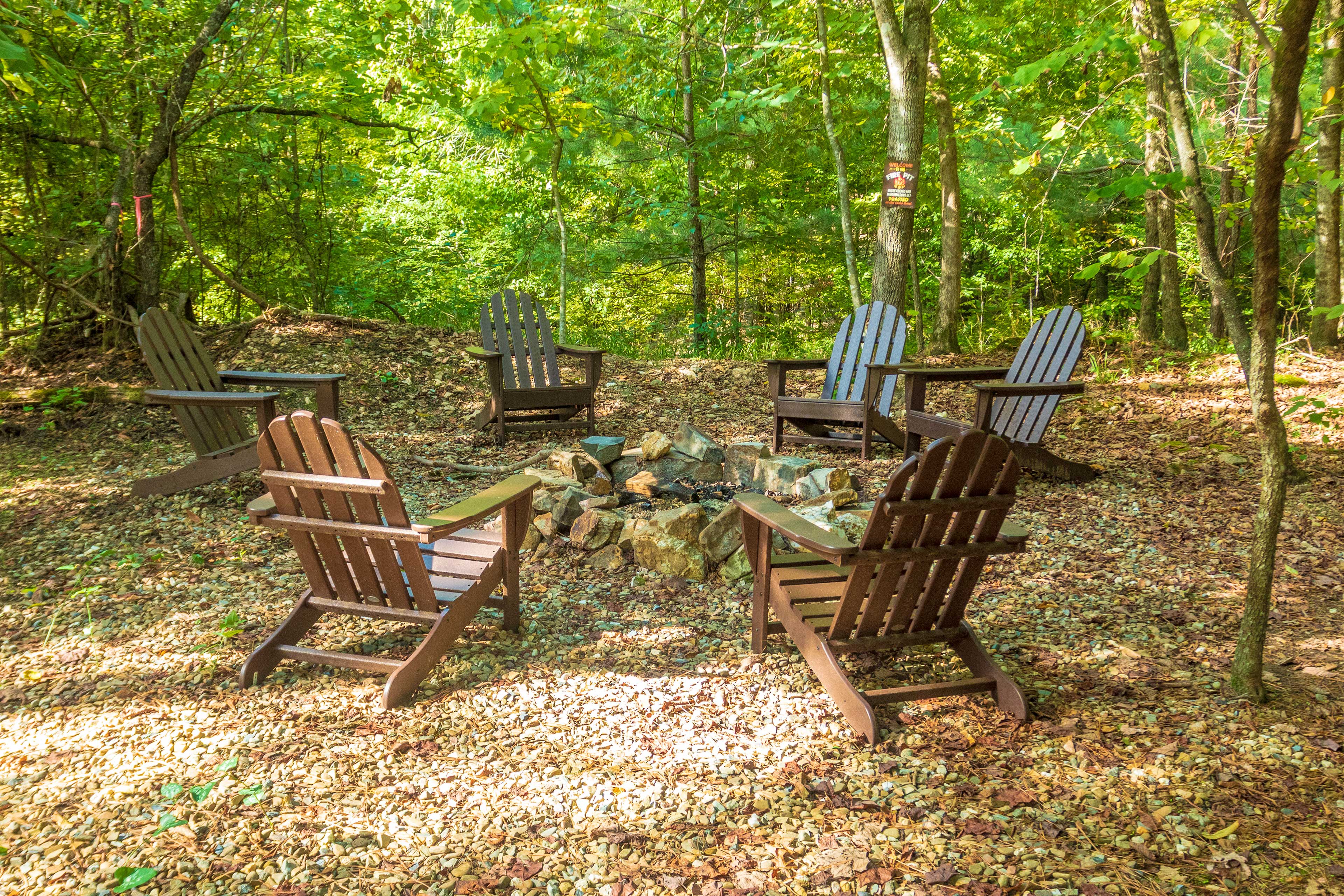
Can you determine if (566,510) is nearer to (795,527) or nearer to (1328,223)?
(795,527)

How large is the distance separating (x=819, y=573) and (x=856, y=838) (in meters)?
1.01

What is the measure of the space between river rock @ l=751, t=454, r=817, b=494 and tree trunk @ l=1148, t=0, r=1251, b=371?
2.03 meters

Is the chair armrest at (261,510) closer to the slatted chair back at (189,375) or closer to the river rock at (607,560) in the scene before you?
the river rock at (607,560)

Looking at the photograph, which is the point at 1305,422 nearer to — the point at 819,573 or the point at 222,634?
the point at 819,573

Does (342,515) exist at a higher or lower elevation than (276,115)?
lower

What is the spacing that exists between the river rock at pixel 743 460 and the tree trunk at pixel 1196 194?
7.33 ft

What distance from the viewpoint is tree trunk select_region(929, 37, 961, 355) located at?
25.2 feet

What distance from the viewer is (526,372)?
5.48 m

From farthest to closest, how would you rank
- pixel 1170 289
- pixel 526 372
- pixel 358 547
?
pixel 1170 289
pixel 526 372
pixel 358 547

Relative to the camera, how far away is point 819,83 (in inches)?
319

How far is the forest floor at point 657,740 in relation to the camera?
1728 millimetres


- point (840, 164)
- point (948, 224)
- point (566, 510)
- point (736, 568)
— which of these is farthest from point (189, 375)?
point (948, 224)

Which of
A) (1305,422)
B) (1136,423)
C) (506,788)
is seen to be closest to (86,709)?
(506,788)

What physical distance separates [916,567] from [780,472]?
1957 millimetres
